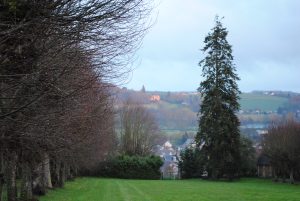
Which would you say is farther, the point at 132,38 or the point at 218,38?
the point at 218,38

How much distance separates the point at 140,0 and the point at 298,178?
51.4 metres

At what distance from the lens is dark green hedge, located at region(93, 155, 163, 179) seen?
73.1 meters

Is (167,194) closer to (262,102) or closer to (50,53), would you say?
(50,53)

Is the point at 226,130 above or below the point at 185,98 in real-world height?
below

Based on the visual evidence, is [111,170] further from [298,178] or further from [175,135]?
[175,135]

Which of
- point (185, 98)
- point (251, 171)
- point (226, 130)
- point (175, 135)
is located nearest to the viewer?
point (226, 130)

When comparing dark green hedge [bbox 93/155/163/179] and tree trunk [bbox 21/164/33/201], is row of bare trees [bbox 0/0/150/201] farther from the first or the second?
dark green hedge [bbox 93/155/163/179]

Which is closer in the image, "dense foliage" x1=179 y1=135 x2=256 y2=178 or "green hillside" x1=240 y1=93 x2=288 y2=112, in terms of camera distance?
"dense foliage" x1=179 y1=135 x2=256 y2=178

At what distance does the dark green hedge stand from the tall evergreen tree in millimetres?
9222

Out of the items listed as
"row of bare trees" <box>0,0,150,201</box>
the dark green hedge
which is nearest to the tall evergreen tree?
the dark green hedge

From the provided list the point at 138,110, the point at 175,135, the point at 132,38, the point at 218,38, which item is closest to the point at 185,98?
the point at 175,135

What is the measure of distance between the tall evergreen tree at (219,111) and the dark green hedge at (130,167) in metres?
9.22

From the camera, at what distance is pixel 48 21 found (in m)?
8.66

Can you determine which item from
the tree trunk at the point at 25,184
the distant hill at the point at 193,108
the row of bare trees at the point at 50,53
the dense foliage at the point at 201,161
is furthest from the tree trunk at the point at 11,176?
the distant hill at the point at 193,108
